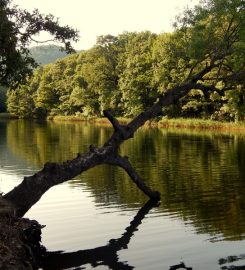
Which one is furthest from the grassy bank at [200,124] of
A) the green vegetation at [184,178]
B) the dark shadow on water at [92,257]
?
the dark shadow on water at [92,257]

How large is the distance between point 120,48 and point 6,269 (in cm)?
10996

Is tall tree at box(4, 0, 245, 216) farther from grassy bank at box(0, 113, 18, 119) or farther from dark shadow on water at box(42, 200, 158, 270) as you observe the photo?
grassy bank at box(0, 113, 18, 119)

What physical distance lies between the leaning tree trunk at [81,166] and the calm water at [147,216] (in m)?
1.73

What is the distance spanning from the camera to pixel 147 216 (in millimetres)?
21250

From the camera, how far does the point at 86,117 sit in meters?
123

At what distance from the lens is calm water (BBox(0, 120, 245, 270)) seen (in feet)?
51.4

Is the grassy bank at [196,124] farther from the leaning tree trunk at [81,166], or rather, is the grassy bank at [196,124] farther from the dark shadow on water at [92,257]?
the dark shadow on water at [92,257]

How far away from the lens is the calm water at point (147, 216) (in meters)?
15.7

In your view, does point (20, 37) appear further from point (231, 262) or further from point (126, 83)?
point (126, 83)

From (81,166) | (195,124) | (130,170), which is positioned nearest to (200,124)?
(195,124)

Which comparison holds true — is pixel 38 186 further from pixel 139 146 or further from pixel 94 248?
pixel 139 146

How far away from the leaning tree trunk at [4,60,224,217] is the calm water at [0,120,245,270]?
1730 millimetres

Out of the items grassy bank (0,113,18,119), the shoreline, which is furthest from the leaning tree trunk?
grassy bank (0,113,18,119)

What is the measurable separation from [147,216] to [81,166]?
4039mm
